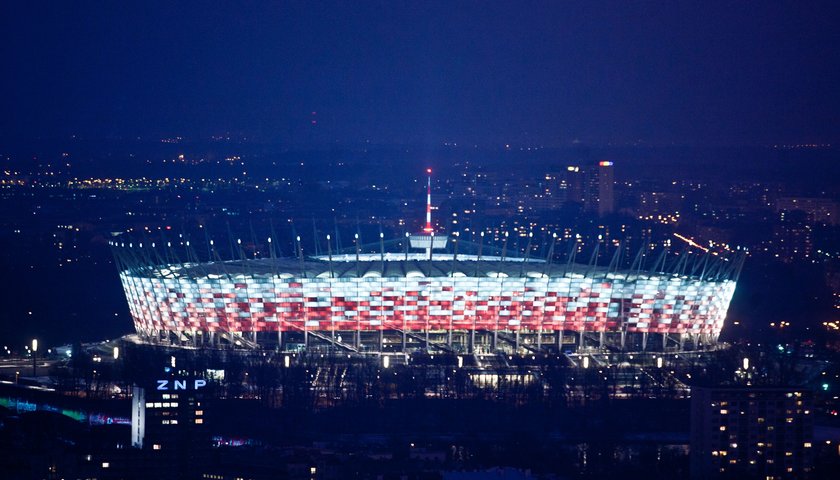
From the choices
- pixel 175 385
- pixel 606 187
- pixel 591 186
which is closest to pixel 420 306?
pixel 175 385

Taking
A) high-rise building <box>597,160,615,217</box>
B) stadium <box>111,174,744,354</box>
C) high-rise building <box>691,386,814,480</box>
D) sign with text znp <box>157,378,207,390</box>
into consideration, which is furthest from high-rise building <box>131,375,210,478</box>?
high-rise building <box>597,160,615,217</box>

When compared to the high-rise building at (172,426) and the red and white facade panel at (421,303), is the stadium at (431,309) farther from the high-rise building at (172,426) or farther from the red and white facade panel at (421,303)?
the high-rise building at (172,426)

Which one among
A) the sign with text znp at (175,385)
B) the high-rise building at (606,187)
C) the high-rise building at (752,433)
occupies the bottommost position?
the high-rise building at (752,433)

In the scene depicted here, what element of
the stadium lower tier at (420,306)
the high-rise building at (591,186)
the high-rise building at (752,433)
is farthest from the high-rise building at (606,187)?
the high-rise building at (752,433)

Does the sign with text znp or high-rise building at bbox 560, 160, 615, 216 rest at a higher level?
high-rise building at bbox 560, 160, 615, 216

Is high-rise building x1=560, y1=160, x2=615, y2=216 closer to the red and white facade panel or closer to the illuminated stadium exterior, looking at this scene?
the illuminated stadium exterior

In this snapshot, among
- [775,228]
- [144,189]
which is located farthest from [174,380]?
[144,189]

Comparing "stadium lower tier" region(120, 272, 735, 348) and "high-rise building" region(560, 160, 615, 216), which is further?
"high-rise building" region(560, 160, 615, 216)
